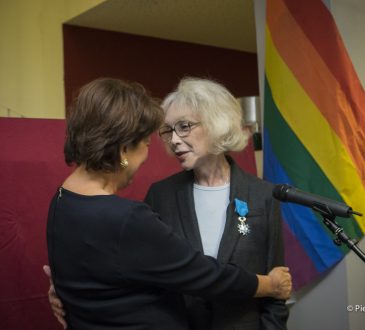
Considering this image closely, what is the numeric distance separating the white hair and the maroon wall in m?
1.75

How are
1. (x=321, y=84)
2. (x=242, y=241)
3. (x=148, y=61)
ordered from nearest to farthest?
(x=242, y=241), (x=321, y=84), (x=148, y=61)

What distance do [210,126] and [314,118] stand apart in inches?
26.8

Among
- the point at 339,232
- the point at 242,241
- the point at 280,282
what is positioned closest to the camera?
the point at 339,232

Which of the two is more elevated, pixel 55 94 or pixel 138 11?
pixel 138 11

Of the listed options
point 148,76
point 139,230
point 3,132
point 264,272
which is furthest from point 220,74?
point 139,230

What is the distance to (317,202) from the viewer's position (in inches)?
43.5

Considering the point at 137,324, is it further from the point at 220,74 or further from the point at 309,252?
the point at 220,74

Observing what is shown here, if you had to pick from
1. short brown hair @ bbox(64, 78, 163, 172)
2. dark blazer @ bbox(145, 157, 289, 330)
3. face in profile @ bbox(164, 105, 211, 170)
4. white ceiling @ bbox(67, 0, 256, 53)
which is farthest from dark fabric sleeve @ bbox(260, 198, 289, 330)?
white ceiling @ bbox(67, 0, 256, 53)

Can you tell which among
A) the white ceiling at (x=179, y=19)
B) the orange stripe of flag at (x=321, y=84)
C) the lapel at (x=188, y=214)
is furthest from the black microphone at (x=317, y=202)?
the white ceiling at (x=179, y=19)

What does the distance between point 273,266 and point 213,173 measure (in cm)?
35

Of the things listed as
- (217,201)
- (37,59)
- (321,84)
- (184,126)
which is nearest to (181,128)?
(184,126)

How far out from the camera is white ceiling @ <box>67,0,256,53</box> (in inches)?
112

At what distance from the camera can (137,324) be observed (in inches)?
40.3
